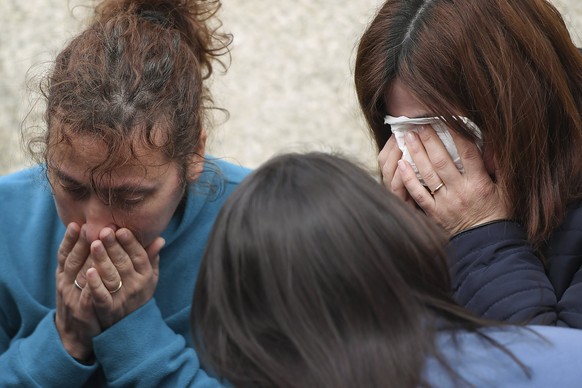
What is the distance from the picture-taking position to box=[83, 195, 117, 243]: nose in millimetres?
2297

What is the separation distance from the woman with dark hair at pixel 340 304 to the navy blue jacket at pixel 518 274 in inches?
17.8

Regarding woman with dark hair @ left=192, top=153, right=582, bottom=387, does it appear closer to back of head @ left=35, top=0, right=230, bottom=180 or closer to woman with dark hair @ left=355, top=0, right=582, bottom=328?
woman with dark hair @ left=355, top=0, right=582, bottom=328

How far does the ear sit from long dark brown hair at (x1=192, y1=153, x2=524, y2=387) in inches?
31.6

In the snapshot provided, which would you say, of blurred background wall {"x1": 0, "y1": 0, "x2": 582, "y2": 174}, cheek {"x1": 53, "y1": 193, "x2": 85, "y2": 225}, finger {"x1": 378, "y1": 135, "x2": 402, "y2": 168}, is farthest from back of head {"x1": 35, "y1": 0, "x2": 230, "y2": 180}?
blurred background wall {"x1": 0, "y1": 0, "x2": 582, "y2": 174}

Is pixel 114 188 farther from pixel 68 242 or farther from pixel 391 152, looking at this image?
pixel 391 152

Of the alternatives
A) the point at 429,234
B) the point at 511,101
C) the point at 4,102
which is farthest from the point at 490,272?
the point at 4,102

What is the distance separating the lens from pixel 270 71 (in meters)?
5.38

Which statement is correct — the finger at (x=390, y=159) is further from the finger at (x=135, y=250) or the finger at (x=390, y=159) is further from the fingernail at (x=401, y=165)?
the finger at (x=135, y=250)

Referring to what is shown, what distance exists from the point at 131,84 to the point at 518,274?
42.9 inches

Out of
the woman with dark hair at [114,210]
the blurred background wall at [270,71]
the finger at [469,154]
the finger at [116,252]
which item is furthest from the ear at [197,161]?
the blurred background wall at [270,71]

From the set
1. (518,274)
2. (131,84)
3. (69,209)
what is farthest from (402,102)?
(69,209)

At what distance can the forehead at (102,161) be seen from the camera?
2.21 metres

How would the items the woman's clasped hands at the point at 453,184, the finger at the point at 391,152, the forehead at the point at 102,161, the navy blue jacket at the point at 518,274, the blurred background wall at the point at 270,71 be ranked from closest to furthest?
the navy blue jacket at the point at 518,274 → the forehead at the point at 102,161 → the woman's clasped hands at the point at 453,184 → the finger at the point at 391,152 → the blurred background wall at the point at 270,71

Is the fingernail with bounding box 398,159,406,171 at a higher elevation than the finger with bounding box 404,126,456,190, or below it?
below
